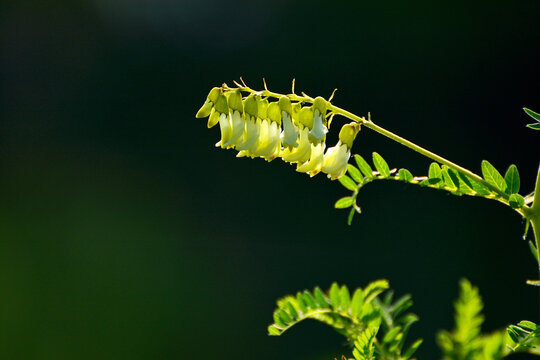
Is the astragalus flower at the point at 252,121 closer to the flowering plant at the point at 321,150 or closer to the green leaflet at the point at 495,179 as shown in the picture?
the flowering plant at the point at 321,150

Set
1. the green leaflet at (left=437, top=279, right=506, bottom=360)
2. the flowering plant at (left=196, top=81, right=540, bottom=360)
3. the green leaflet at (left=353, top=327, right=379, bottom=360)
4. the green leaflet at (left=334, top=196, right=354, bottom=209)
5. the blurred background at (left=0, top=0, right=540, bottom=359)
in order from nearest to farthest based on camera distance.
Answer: the green leaflet at (left=437, top=279, right=506, bottom=360) < the green leaflet at (left=353, top=327, right=379, bottom=360) < the flowering plant at (left=196, top=81, right=540, bottom=360) < the green leaflet at (left=334, top=196, right=354, bottom=209) < the blurred background at (left=0, top=0, right=540, bottom=359)

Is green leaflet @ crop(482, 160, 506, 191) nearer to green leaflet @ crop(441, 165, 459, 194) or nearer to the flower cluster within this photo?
green leaflet @ crop(441, 165, 459, 194)

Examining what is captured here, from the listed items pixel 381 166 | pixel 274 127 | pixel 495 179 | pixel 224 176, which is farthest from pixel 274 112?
pixel 224 176

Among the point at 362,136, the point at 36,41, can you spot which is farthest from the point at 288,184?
the point at 36,41

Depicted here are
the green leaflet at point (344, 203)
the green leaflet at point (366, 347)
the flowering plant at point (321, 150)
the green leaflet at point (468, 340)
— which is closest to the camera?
the green leaflet at point (468, 340)

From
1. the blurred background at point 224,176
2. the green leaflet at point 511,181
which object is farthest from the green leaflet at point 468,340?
the blurred background at point 224,176

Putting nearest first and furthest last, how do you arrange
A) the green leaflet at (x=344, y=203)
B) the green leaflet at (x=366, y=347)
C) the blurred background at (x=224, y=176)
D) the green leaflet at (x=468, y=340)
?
the green leaflet at (x=468, y=340)
the green leaflet at (x=366, y=347)
the green leaflet at (x=344, y=203)
the blurred background at (x=224, y=176)

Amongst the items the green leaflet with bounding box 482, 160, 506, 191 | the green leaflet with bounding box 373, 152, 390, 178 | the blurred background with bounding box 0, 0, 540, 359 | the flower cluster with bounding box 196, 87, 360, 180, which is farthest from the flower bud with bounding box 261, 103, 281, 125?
the blurred background with bounding box 0, 0, 540, 359
